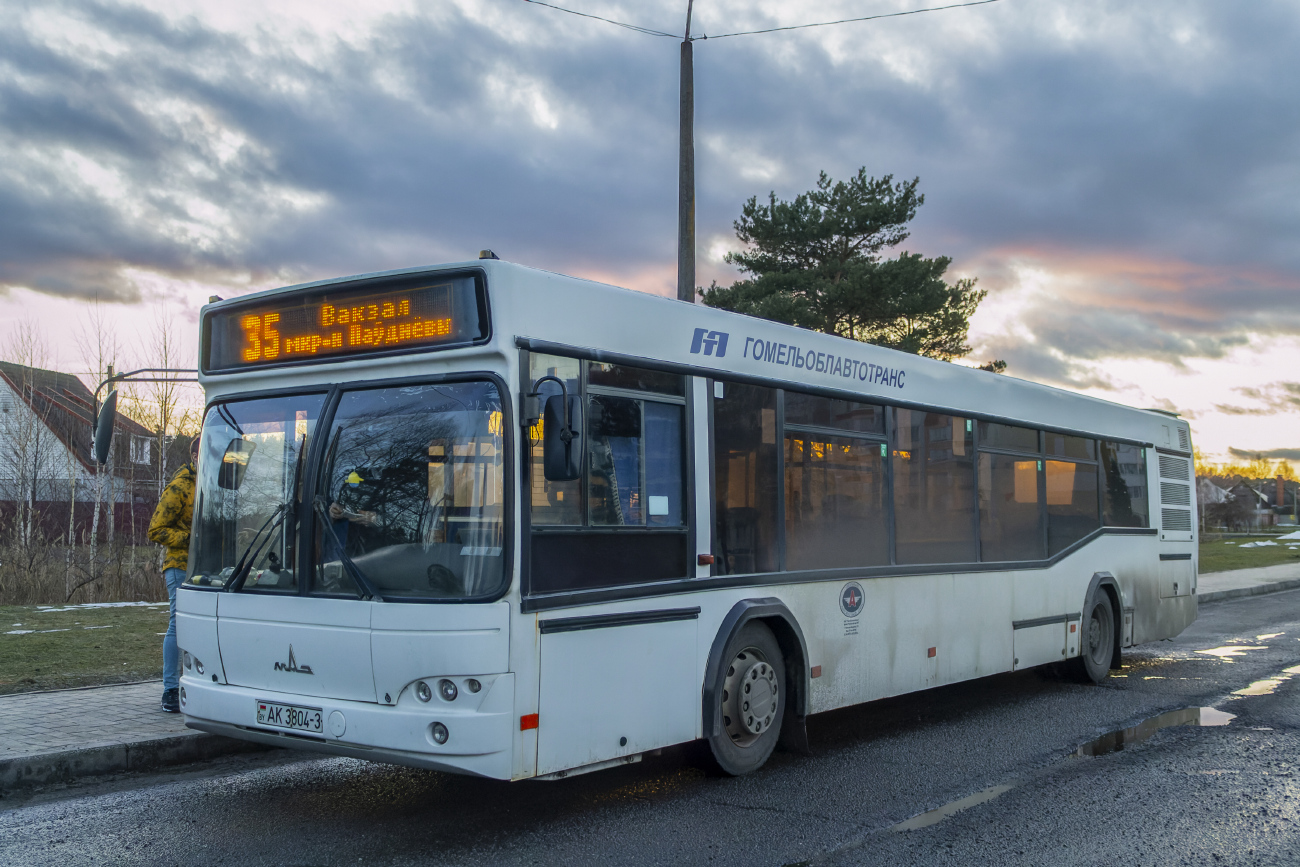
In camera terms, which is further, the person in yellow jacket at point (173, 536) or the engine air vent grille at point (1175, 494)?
the engine air vent grille at point (1175, 494)

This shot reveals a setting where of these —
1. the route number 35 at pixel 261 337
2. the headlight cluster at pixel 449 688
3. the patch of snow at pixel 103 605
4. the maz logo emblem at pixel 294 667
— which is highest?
the route number 35 at pixel 261 337

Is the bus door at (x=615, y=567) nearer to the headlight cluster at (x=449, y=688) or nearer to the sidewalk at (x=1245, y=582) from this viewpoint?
the headlight cluster at (x=449, y=688)

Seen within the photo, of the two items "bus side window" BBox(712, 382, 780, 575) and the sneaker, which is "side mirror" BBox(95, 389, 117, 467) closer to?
the sneaker

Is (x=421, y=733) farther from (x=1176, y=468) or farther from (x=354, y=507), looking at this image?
(x=1176, y=468)

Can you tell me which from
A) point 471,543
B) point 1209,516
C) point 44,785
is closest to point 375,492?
point 471,543

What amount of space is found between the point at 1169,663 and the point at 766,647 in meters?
7.87

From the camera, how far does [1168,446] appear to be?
42.6 feet

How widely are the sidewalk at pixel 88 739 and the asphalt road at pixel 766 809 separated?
0.51 feet

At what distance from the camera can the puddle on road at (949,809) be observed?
5668 millimetres

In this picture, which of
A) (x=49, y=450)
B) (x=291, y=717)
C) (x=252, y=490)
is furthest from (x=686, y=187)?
(x=49, y=450)

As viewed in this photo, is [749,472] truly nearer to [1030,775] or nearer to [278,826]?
[1030,775]

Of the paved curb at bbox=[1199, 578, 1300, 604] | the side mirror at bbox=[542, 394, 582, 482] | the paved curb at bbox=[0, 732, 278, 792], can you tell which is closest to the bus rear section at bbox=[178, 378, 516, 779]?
the side mirror at bbox=[542, 394, 582, 482]

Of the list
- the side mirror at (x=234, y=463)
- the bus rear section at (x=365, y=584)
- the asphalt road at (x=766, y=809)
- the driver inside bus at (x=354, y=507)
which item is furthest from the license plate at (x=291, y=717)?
the side mirror at (x=234, y=463)

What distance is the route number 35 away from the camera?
6.01 metres
